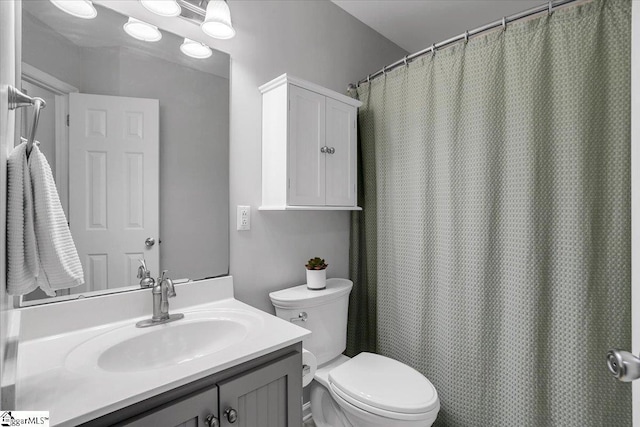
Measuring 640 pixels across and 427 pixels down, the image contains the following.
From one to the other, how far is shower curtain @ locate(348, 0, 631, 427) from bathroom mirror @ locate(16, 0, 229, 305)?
1.01 m

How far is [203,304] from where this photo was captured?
138cm

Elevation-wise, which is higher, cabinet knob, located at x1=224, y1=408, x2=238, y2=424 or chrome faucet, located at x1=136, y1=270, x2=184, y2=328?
chrome faucet, located at x1=136, y1=270, x2=184, y2=328

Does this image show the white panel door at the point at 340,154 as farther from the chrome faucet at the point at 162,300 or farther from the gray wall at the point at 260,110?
the chrome faucet at the point at 162,300

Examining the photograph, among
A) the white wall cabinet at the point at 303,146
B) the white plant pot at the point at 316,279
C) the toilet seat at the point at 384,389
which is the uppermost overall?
the white wall cabinet at the point at 303,146

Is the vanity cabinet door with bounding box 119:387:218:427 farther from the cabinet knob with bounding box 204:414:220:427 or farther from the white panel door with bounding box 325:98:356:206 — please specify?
the white panel door with bounding box 325:98:356:206

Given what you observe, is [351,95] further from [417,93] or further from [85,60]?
[85,60]

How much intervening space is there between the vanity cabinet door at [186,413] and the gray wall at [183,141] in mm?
620

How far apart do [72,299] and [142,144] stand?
616 millimetres

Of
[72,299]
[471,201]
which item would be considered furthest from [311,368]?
[471,201]

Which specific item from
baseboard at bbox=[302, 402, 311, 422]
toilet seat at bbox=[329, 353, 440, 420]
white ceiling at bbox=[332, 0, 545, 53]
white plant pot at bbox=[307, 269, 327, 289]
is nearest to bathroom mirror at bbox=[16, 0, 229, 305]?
white plant pot at bbox=[307, 269, 327, 289]

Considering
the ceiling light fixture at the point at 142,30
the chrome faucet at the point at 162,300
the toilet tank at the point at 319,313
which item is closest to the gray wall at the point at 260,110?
the toilet tank at the point at 319,313

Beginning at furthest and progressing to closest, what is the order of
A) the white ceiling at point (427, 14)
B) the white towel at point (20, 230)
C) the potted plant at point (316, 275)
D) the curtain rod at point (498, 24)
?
the white ceiling at point (427, 14) → the potted plant at point (316, 275) → the curtain rod at point (498, 24) → the white towel at point (20, 230)

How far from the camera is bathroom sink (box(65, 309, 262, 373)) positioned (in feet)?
3.15

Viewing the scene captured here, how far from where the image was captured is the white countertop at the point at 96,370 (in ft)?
2.27
